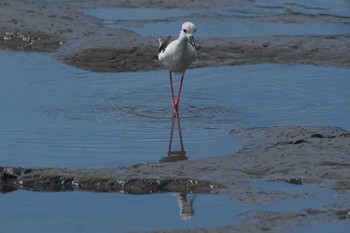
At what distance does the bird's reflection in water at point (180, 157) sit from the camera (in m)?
7.36

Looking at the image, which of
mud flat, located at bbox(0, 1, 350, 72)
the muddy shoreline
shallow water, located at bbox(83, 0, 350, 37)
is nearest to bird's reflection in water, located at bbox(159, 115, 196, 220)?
the muddy shoreline

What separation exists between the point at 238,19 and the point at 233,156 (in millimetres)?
7442

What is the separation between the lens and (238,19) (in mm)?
15875

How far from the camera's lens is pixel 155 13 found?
16297mm

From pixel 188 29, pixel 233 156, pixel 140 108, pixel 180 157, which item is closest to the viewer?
pixel 233 156

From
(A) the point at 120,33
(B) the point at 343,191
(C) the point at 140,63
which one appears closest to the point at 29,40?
(A) the point at 120,33

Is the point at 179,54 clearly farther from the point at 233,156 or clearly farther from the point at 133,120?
the point at 233,156

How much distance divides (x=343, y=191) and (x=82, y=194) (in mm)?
1813

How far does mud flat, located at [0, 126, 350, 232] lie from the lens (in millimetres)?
7535

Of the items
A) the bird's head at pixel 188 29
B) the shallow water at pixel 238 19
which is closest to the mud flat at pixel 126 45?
the shallow water at pixel 238 19

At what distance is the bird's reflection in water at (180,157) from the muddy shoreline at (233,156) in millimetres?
144

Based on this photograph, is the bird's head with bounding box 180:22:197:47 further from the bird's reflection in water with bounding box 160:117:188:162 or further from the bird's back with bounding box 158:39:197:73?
the bird's reflection in water with bounding box 160:117:188:162

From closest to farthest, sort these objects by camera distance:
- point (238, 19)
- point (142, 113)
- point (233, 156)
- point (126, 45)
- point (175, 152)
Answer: point (233, 156), point (175, 152), point (142, 113), point (126, 45), point (238, 19)

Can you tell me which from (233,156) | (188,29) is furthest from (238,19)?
(233,156)
